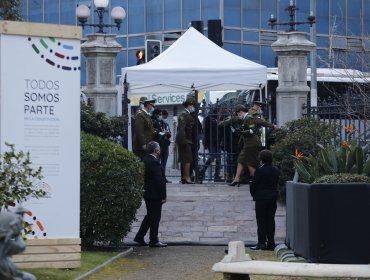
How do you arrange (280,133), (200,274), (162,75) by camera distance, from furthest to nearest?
(162,75) → (280,133) → (200,274)

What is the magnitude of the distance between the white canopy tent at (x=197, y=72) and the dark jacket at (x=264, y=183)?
23.3ft

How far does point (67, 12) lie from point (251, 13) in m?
10.1

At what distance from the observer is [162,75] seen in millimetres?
22688

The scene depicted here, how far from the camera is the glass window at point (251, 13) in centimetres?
5512

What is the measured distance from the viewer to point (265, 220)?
15.8 metres

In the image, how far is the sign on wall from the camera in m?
12.4

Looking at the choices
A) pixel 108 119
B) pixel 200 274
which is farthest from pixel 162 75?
pixel 200 274

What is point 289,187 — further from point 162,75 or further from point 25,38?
Result: point 162,75

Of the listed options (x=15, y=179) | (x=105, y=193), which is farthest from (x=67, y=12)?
(x=15, y=179)

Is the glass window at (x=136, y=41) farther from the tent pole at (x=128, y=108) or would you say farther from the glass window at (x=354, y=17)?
the tent pole at (x=128, y=108)

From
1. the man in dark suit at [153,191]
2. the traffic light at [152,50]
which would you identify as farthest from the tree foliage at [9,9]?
the traffic light at [152,50]

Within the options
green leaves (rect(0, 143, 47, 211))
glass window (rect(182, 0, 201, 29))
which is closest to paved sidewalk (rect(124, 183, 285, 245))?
green leaves (rect(0, 143, 47, 211))

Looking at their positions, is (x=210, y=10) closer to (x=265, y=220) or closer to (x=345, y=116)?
(x=345, y=116)

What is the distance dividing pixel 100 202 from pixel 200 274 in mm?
2271
